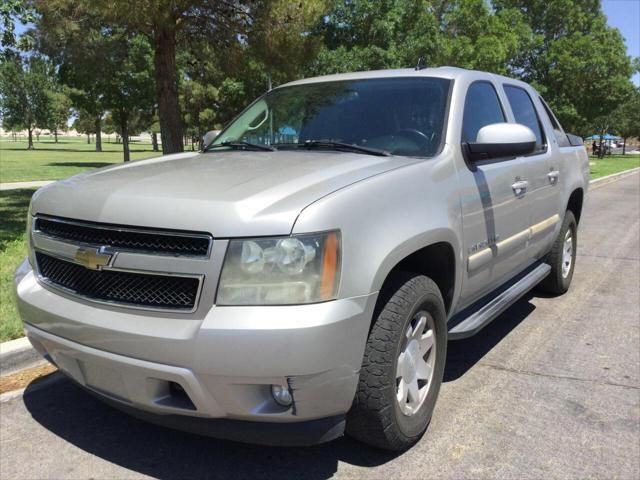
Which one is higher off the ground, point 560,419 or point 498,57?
point 498,57

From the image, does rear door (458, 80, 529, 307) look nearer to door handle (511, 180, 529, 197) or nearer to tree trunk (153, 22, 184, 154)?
door handle (511, 180, 529, 197)

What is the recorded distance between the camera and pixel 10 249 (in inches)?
262

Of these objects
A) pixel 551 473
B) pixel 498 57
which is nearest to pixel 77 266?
pixel 551 473

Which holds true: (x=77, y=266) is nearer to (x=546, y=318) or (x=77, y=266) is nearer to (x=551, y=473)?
(x=551, y=473)

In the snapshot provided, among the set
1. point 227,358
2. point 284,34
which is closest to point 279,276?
point 227,358

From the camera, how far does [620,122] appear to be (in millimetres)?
55938

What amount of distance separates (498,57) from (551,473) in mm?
18770

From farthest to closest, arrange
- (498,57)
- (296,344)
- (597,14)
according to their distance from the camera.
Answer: (597,14) < (498,57) < (296,344)

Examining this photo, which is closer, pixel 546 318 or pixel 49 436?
pixel 49 436

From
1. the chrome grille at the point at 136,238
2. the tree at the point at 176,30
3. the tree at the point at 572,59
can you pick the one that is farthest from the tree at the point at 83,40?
the tree at the point at 572,59

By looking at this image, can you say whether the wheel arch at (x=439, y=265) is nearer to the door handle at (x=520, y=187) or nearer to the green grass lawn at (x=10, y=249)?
the door handle at (x=520, y=187)

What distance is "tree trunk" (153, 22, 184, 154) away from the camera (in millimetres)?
9555

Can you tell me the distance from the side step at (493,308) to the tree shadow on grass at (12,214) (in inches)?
213

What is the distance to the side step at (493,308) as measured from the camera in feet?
10.9
